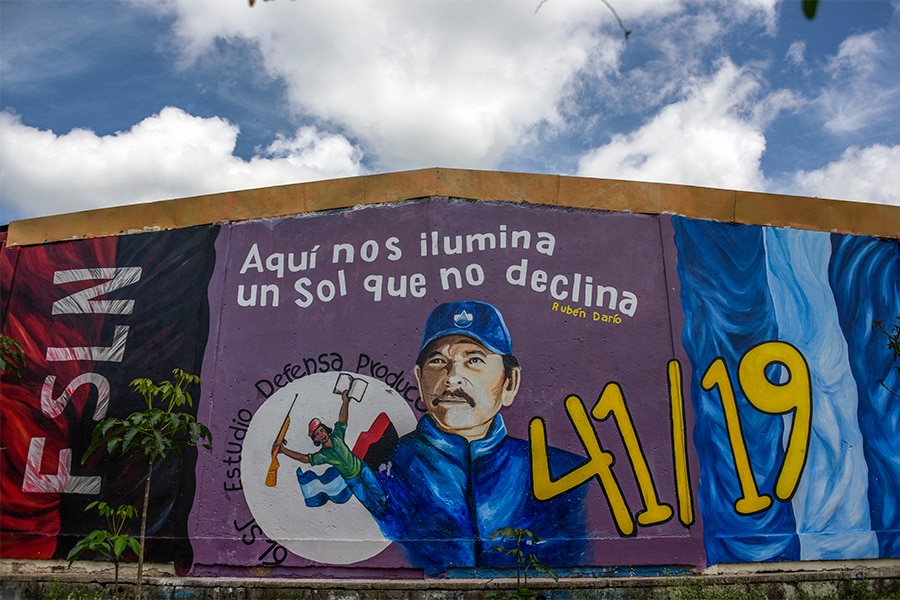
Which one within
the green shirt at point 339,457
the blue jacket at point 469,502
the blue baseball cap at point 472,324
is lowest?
the blue jacket at point 469,502

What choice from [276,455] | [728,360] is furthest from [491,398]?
[728,360]

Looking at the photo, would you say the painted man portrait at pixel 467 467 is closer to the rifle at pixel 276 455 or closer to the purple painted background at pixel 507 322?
the purple painted background at pixel 507 322

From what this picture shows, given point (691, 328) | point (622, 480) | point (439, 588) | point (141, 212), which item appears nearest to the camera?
point (439, 588)

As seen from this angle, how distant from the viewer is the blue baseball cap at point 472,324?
22.5 feet

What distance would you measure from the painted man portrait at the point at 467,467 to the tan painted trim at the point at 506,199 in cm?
136

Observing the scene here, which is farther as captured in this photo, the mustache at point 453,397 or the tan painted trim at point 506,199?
the tan painted trim at point 506,199

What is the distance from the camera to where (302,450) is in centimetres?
686

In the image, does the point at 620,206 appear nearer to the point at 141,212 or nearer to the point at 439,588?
the point at 439,588

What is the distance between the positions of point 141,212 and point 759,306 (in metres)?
7.24

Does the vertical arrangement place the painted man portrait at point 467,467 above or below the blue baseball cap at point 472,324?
below

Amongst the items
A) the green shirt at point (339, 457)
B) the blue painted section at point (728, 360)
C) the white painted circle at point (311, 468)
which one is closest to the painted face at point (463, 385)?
the white painted circle at point (311, 468)

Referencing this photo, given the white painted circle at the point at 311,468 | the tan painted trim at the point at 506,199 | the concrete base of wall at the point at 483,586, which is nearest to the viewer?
the concrete base of wall at the point at 483,586

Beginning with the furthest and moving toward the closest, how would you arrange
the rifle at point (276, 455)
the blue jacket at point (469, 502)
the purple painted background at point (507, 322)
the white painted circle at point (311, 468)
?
the rifle at point (276, 455)
the purple painted background at point (507, 322)
the white painted circle at point (311, 468)
the blue jacket at point (469, 502)

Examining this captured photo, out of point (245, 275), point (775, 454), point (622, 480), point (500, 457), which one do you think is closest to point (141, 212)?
point (245, 275)
